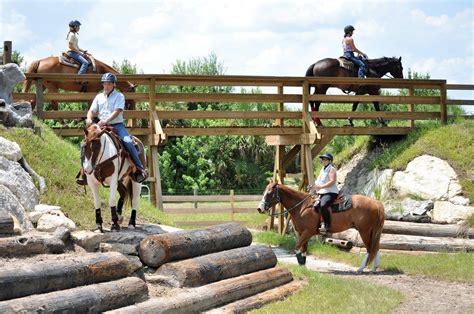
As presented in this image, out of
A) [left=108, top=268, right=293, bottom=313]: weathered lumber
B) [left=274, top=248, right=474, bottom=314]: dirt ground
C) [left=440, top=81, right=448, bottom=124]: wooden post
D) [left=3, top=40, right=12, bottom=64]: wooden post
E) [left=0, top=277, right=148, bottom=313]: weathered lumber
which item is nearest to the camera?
[left=0, top=277, right=148, bottom=313]: weathered lumber

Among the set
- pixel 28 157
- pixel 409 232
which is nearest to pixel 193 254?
pixel 28 157

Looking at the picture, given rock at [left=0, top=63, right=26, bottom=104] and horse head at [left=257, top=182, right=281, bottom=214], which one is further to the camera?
horse head at [left=257, top=182, right=281, bottom=214]

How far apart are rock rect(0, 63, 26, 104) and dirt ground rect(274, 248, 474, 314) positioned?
708cm

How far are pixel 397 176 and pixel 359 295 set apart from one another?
9099mm

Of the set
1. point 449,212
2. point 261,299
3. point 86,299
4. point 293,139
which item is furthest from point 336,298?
point 293,139

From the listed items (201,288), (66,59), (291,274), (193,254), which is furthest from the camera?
(66,59)

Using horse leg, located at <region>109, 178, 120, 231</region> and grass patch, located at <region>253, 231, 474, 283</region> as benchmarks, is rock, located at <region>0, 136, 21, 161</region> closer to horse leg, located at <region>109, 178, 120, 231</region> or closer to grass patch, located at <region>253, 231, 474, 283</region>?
horse leg, located at <region>109, 178, 120, 231</region>

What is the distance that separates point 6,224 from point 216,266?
2970 mm

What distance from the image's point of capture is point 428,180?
19.5m

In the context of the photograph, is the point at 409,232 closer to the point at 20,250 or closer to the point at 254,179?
the point at 20,250

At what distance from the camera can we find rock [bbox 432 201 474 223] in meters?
18.4

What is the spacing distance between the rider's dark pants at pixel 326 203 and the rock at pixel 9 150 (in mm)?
5853

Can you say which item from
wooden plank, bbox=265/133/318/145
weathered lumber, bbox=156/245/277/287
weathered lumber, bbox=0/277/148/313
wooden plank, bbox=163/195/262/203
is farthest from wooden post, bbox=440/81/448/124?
weathered lumber, bbox=0/277/148/313

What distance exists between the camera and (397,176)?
2017 cm
